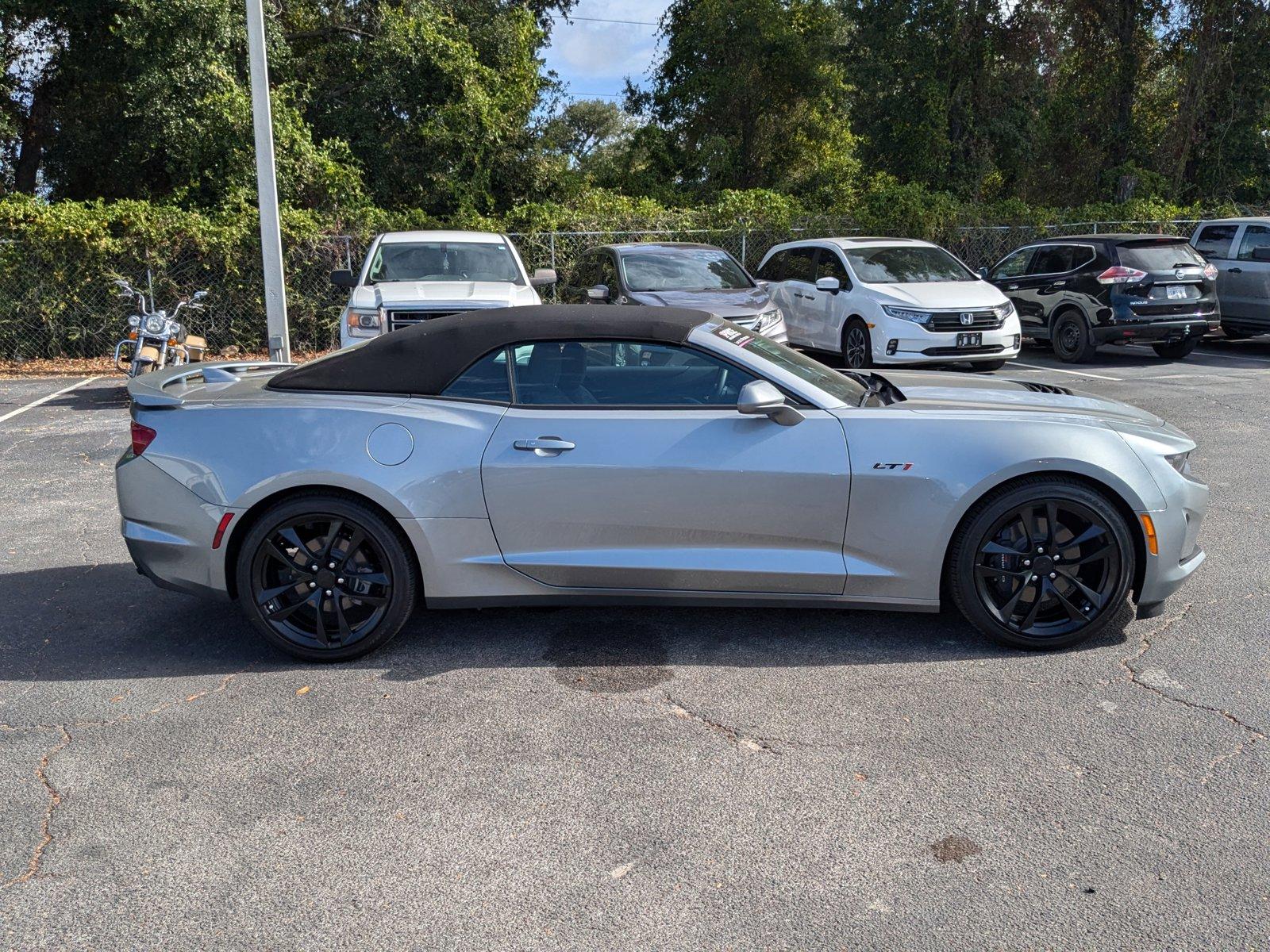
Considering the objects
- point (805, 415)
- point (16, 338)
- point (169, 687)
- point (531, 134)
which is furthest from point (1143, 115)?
point (169, 687)

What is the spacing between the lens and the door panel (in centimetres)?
465

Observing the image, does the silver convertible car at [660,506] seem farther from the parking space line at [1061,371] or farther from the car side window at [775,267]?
the car side window at [775,267]

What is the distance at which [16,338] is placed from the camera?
14961 mm

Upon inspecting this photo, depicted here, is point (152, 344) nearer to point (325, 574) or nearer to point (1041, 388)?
point (325, 574)

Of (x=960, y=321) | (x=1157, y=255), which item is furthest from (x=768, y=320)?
(x=1157, y=255)

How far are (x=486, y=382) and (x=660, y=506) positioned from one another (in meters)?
0.95

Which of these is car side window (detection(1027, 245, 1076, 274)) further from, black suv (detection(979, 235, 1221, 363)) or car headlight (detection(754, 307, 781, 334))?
car headlight (detection(754, 307, 781, 334))

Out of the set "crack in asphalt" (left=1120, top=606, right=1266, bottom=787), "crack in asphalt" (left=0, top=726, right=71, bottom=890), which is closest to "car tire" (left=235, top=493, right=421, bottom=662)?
"crack in asphalt" (left=0, top=726, right=71, bottom=890)

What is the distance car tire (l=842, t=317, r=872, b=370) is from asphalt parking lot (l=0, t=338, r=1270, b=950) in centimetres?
781

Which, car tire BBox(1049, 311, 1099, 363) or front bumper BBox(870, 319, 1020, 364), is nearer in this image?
front bumper BBox(870, 319, 1020, 364)

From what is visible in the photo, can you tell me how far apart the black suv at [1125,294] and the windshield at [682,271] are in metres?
3.56

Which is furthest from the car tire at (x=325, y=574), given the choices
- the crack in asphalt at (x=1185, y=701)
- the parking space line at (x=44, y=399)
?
the parking space line at (x=44, y=399)

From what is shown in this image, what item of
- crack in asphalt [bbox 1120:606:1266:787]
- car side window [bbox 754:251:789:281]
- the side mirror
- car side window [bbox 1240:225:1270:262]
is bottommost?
crack in asphalt [bbox 1120:606:1266:787]

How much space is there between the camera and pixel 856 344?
13.5 m
